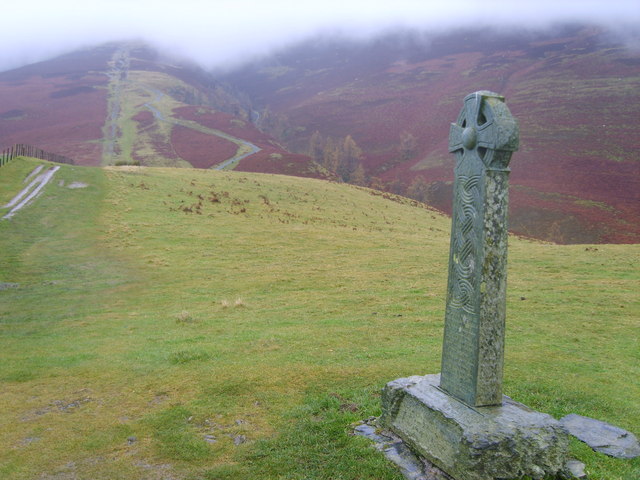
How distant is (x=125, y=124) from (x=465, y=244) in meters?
121

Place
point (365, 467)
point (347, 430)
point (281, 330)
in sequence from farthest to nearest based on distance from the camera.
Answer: point (281, 330)
point (347, 430)
point (365, 467)

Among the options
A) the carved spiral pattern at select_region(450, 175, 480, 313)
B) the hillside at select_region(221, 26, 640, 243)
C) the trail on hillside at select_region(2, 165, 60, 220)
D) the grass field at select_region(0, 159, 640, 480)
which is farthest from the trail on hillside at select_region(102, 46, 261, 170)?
the carved spiral pattern at select_region(450, 175, 480, 313)

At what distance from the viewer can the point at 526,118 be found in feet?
318

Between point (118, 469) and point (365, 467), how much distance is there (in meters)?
3.78

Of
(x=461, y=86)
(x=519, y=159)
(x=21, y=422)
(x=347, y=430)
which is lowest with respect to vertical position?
(x=21, y=422)

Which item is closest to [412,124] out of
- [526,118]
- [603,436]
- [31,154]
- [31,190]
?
[526,118]

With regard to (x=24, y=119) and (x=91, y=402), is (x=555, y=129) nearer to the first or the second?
(x=91, y=402)

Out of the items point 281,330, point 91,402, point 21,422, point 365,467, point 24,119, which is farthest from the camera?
point 24,119

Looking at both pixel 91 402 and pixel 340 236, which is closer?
pixel 91 402

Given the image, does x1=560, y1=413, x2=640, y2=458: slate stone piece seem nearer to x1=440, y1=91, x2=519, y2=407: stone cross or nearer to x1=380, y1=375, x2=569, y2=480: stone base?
x1=380, y1=375, x2=569, y2=480: stone base

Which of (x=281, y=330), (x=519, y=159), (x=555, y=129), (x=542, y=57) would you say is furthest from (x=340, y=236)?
(x=542, y=57)

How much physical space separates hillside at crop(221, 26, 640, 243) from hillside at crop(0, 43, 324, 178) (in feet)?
65.2

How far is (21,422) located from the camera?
9312 mm

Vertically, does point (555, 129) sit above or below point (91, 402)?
above
